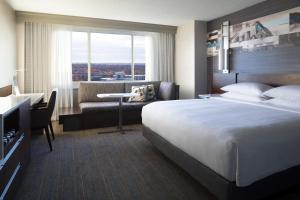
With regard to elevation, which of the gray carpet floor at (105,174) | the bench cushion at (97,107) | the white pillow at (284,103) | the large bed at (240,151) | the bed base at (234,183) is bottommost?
the gray carpet floor at (105,174)

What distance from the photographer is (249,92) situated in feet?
Answer: 11.8

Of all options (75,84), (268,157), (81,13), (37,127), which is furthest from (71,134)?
(268,157)

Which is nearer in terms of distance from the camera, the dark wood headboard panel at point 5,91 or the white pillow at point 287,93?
the white pillow at point 287,93

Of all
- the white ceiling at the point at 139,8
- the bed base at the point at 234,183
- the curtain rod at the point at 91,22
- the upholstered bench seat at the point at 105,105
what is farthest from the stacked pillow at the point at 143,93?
the bed base at the point at 234,183

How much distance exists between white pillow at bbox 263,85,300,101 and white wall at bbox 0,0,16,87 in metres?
4.06

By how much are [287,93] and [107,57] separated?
414 cm

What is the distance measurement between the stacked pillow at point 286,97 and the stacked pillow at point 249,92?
17 centimetres

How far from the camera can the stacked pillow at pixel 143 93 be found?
515 cm

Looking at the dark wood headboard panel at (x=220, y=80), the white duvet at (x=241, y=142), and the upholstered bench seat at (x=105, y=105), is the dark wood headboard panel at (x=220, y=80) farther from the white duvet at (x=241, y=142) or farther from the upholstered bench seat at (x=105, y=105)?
the white duvet at (x=241, y=142)

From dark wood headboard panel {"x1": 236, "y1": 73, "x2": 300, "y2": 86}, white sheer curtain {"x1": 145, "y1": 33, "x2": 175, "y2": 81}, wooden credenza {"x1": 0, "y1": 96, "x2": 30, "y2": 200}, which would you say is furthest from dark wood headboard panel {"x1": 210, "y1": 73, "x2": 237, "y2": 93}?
wooden credenza {"x1": 0, "y1": 96, "x2": 30, "y2": 200}

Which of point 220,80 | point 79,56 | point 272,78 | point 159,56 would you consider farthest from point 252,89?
point 79,56

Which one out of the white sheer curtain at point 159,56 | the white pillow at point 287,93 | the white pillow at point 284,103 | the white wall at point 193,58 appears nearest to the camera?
the white pillow at point 284,103

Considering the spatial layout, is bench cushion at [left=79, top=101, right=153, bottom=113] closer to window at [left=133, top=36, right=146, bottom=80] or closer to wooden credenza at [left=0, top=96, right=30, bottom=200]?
window at [left=133, top=36, right=146, bottom=80]

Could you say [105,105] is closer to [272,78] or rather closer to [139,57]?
[139,57]
